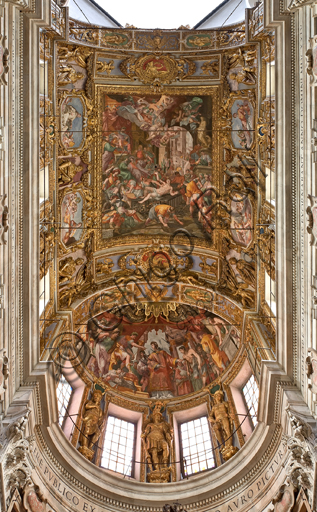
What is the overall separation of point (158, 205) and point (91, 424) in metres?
8.21

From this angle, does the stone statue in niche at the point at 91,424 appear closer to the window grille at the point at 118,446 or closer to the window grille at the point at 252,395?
the window grille at the point at 118,446

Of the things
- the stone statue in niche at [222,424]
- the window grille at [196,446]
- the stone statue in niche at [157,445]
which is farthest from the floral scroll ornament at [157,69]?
the window grille at [196,446]

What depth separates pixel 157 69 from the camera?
1794 cm

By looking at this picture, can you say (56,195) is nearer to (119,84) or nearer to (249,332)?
(119,84)

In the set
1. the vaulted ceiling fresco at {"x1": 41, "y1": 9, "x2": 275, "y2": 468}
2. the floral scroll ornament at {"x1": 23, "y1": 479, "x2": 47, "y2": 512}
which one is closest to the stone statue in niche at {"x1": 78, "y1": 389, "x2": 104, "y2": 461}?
the vaulted ceiling fresco at {"x1": 41, "y1": 9, "x2": 275, "y2": 468}

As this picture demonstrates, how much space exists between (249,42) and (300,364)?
→ 9.47 meters

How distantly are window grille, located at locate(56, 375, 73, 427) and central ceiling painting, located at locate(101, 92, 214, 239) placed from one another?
5.49 m

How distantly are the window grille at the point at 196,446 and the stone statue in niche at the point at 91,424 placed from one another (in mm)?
3119

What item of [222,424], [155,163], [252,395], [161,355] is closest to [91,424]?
[161,355]

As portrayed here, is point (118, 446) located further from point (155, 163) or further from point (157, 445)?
point (155, 163)

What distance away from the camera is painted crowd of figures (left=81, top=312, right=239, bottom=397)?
2036 cm

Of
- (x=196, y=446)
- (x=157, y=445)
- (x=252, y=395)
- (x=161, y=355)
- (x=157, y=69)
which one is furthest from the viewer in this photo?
(x=161, y=355)

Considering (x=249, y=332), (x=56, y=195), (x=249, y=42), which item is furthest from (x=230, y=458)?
(x=249, y=42)

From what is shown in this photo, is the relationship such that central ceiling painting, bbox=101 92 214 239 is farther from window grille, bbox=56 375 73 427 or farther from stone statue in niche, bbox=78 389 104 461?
stone statue in niche, bbox=78 389 104 461
